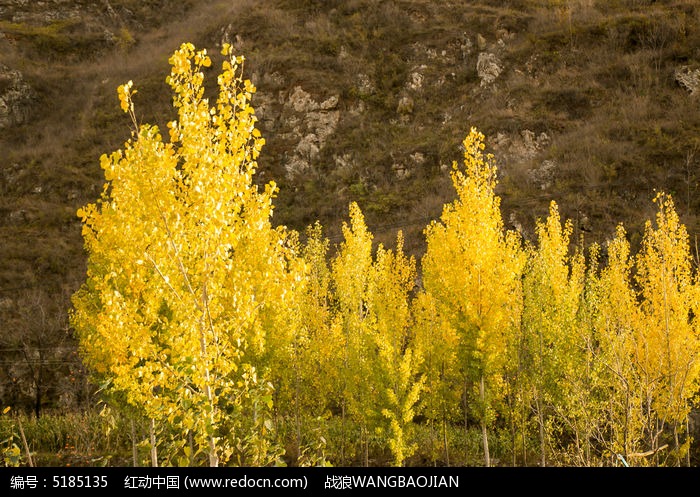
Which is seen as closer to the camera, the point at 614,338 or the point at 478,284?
the point at 614,338

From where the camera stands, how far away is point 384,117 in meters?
49.1

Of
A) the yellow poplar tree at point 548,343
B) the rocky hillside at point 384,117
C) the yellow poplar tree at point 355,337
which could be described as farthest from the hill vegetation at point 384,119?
the yellow poplar tree at point 548,343

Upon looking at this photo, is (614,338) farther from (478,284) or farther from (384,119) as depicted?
(384,119)

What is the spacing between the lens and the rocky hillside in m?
33.6

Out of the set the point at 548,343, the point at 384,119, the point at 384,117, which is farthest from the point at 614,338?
the point at 384,117

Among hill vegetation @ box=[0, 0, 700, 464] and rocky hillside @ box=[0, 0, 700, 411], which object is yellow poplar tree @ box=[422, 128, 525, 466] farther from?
rocky hillside @ box=[0, 0, 700, 411]

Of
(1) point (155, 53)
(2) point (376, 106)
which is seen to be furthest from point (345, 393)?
(1) point (155, 53)

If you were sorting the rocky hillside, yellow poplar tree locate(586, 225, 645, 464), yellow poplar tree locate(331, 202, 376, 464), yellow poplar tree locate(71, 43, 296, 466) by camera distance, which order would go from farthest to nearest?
1. the rocky hillside
2. yellow poplar tree locate(331, 202, 376, 464)
3. yellow poplar tree locate(586, 225, 645, 464)
4. yellow poplar tree locate(71, 43, 296, 466)

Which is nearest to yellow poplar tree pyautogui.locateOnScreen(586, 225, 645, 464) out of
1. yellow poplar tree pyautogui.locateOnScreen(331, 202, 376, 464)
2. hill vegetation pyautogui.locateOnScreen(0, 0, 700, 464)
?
yellow poplar tree pyautogui.locateOnScreen(331, 202, 376, 464)

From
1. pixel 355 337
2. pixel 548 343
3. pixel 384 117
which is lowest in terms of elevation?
pixel 355 337

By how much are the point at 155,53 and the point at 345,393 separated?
210ft

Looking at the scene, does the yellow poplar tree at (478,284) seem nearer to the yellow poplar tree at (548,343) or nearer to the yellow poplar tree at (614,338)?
the yellow poplar tree at (548,343)

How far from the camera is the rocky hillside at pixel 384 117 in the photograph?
110ft

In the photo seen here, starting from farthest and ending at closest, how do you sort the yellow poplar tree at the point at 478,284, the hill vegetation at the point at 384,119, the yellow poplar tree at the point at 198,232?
the hill vegetation at the point at 384,119 < the yellow poplar tree at the point at 478,284 < the yellow poplar tree at the point at 198,232
